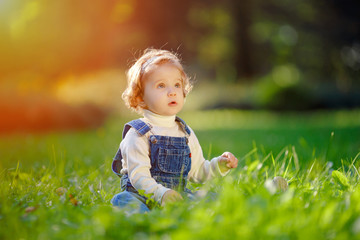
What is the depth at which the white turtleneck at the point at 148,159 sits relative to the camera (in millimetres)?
2393

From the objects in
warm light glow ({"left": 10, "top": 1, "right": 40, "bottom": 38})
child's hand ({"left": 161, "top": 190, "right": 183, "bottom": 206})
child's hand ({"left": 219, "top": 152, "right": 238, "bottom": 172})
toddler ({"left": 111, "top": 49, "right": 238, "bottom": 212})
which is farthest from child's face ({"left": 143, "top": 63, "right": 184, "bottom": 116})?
warm light glow ({"left": 10, "top": 1, "right": 40, "bottom": 38})

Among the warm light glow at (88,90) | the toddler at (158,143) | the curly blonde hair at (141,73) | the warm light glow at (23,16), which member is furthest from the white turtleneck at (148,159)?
the warm light glow at (23,16)

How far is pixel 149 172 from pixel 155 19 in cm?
1854

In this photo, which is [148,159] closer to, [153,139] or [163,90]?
[153,139]

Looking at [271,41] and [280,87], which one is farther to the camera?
[271,41]

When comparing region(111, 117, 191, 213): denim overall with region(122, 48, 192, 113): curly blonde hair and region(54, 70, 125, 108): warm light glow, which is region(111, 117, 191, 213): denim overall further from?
region(54, 70, 125, 108): warm light glow

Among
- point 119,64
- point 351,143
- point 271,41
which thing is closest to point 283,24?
point 271,41

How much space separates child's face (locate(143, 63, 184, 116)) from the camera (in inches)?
103

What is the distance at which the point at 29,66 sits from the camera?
1028 cm

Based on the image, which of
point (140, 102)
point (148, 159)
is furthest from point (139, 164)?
point (140, 102)

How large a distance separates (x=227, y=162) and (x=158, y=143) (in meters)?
Result: 0.47

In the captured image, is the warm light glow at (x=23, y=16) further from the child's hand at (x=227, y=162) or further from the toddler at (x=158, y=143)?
the child's hand at (x=227, y=162)

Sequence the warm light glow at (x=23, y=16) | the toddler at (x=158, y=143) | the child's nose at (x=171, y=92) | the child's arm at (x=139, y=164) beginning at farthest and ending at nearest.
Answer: the warm light glow at (x=23, y=16) < the child's nose at (x=171, y=92) < the toddler at (x=158, y=143) < the child's arm at (x=139, y=164)

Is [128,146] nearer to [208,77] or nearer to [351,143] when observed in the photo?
[351,143]
